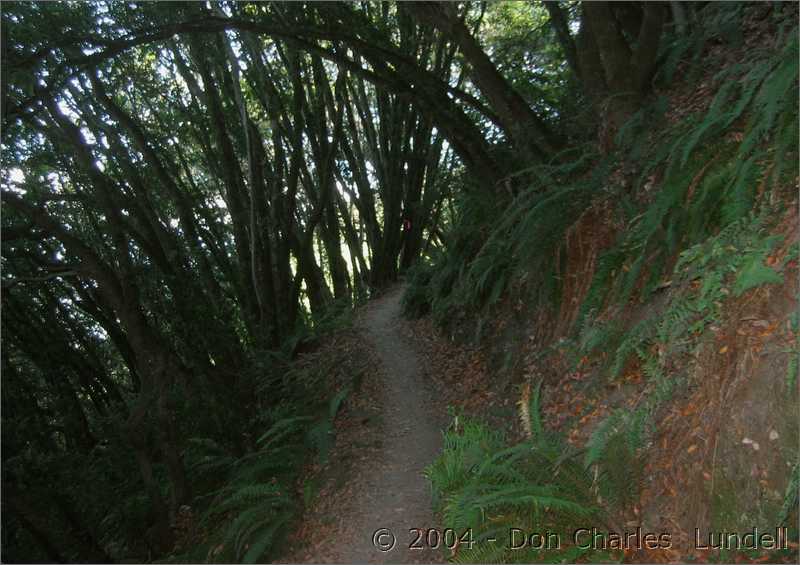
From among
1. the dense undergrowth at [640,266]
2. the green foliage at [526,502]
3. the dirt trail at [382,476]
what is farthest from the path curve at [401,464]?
the green foliage at [526,502]

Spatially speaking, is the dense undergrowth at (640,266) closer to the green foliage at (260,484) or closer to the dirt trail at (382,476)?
the dirt trail at (382,476)

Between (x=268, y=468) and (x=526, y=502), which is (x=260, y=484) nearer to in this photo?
(x=268, y=468)

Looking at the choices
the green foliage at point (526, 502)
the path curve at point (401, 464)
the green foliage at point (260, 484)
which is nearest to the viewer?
the green foliage at point (526, 502)

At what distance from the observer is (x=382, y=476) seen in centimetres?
599

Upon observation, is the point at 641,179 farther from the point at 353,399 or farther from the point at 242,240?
the point at 242,240

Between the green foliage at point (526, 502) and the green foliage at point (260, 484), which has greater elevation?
the green foliage at point (260, 484)

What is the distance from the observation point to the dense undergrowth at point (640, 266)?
144 inches

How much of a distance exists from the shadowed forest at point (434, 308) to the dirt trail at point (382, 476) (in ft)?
0.13

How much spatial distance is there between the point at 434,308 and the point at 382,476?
4711 millimetres

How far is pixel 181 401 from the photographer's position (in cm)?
742

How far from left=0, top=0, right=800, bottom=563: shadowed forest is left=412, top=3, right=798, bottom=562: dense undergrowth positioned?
25mm

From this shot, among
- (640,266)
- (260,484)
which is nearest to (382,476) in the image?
(260,484)

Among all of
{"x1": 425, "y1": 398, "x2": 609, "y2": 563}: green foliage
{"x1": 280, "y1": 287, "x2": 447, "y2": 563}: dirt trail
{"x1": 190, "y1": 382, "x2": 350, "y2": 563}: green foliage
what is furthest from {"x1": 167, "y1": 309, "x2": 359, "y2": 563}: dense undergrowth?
{"x1": 425, "y1": 398, "x2": 609, "y2": 563}: green foliage

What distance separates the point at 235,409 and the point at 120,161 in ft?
12.2
